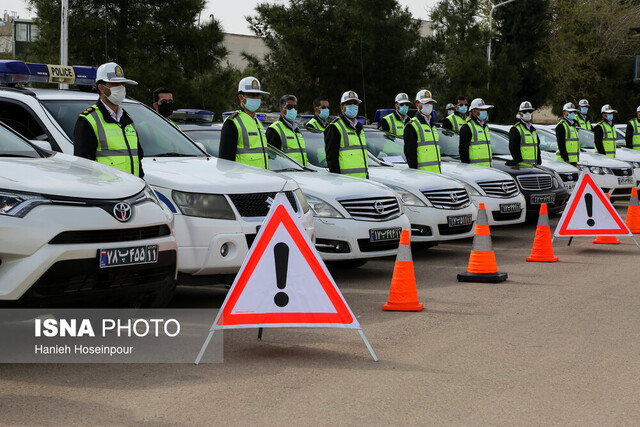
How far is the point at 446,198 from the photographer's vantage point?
11.9 m

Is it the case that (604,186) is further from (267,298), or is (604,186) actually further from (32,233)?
(32,233)

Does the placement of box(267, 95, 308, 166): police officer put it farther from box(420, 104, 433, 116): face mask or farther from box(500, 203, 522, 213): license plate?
box(500, 203, 522, 213): license plate

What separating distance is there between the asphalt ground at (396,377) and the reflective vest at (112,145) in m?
1.38

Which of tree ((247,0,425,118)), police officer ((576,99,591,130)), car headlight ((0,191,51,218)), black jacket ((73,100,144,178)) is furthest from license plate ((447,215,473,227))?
tree ((247,0,425,118))

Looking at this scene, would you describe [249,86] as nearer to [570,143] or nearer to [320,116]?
[320,116]

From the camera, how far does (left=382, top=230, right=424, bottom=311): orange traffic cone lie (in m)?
8.04

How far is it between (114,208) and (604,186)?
559 inches

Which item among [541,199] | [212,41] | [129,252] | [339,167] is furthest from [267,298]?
[212,41]

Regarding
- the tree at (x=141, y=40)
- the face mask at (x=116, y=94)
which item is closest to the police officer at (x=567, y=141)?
the face mask at (x=116, y=94)

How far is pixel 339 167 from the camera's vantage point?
11.7m

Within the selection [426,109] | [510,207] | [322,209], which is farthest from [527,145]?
[322,209]

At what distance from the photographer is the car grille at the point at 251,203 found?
786 cm

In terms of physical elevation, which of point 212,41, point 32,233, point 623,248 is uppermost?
point 212,41

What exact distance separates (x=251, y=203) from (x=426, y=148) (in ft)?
19.5
